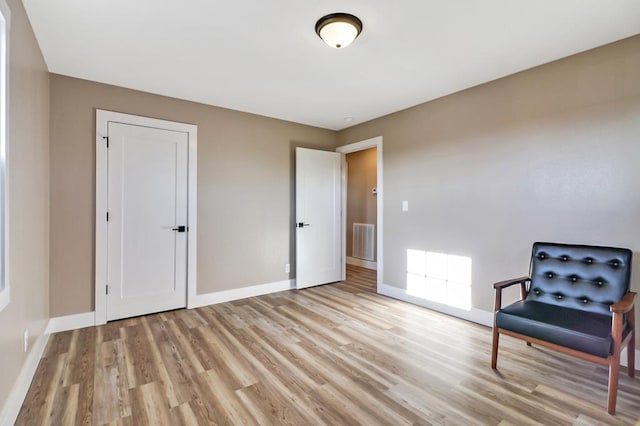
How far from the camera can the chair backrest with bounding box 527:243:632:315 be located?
2.23m

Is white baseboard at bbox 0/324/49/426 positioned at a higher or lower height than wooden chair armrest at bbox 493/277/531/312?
lower

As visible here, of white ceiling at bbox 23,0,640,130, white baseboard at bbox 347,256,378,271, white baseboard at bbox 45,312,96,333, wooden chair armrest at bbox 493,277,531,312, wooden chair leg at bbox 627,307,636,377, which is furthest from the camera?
white baseboard at bbox 347,256,378,271

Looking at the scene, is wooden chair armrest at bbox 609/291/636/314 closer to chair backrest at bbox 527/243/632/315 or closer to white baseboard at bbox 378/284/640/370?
chair backrest at bbox 527/243/632/315

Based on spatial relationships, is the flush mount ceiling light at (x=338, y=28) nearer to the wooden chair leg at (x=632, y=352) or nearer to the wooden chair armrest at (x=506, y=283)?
the wooden chair armrest at (x=506, y=283)

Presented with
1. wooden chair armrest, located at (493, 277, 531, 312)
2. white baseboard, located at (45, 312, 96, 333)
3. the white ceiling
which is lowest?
white baseboard, located at (45, 312, 96, 333)

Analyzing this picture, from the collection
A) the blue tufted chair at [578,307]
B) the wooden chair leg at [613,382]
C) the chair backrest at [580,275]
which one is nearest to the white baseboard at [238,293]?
the blue tufted chair at [578,307]

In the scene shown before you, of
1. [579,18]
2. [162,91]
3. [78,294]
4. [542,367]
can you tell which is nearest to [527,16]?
[579,18]

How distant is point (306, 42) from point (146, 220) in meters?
2.52

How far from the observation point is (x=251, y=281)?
4.21m

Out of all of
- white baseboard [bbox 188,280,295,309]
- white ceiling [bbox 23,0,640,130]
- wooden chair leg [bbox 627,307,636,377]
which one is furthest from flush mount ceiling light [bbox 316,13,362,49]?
white baseboard [bbox 188,280,295,309]

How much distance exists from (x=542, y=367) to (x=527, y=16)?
2.52 m

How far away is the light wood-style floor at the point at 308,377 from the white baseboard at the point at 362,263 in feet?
8.94

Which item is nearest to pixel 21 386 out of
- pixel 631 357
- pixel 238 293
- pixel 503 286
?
pixel 238 293

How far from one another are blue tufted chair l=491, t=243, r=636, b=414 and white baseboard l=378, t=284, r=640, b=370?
1.75ft
